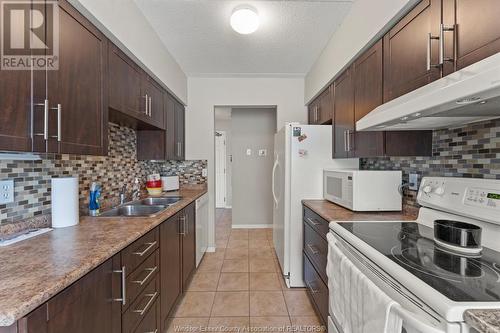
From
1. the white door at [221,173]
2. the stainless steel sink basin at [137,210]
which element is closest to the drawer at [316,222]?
the stainless steel sink basin at [137,210]

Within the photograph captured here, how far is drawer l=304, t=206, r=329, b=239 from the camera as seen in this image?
68.5 inches

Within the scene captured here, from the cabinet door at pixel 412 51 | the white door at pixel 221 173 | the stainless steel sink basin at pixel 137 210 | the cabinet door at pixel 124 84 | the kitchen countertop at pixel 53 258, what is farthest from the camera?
the white door at pixel 221 173

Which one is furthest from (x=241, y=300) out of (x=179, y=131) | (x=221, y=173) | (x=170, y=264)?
(x=221, y=173)

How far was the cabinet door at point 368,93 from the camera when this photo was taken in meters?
1.60

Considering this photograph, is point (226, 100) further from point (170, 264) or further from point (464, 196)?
point (464, 196)

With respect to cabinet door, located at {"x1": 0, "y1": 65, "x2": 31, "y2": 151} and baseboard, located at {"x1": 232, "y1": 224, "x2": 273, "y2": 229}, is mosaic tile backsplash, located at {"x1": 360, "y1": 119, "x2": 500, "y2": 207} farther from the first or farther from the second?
baseboard, located at {"x1": 232, "y1": 224, "x2": 273, "y2": 229}

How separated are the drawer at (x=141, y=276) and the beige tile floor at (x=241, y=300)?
675 mm

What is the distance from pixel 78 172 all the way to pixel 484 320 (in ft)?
7.14

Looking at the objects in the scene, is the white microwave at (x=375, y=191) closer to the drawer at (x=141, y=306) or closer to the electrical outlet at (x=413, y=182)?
the electrical outlet at (x=413, y=182)

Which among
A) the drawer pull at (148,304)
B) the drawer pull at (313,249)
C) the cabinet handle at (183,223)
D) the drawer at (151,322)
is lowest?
the drawer at (151,322)

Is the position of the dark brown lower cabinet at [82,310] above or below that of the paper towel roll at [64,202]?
below

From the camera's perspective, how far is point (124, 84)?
1760 mm

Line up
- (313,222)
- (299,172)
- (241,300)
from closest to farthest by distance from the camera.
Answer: (313,222) < (241,300) < (299,172)

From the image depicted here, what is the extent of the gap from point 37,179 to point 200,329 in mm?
1515
